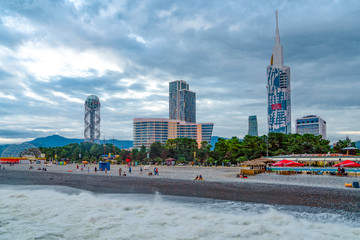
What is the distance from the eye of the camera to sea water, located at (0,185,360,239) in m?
13.2

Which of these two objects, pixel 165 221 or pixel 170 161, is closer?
pixel 165 221

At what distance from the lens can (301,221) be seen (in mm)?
14836

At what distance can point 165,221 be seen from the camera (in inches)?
610

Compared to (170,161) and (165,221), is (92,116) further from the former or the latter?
(165,221)

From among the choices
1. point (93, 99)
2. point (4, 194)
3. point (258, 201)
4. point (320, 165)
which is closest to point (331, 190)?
point (258, 201)

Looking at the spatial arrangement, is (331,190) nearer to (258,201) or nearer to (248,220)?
(258,201)

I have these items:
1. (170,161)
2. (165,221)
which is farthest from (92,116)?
(165,221)

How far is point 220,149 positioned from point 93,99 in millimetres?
133324

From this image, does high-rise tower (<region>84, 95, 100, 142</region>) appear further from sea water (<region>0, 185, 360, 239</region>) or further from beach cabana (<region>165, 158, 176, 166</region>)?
sea water (<region>0, 185, 360, 239</region>)

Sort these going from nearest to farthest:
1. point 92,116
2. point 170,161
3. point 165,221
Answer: point 165,221
point 170,161
point 92,116

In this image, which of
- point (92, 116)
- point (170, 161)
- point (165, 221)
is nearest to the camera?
point (165, 221)

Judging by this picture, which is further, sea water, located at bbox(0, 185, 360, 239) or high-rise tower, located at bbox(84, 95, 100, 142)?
high-rise tower, located at bbox(84, 95, 100, 142)

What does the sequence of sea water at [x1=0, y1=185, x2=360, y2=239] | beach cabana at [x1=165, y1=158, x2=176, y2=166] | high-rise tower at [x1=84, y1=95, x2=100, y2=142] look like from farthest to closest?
high-rise tower at [x1=84, y1=95, x2=100, y2=142] < beach cabana at [x1=165, y1=158, x2=176, y2=166] < sea water at [x1=0, y1=185, x2=360, y2=239]

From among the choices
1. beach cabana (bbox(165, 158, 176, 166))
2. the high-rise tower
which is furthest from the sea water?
the high-rise tower
